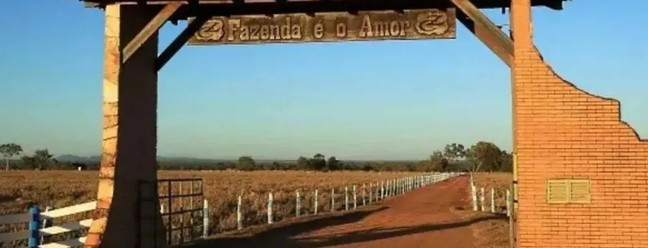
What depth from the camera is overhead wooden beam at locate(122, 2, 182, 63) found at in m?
12.6

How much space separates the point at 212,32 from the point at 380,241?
26.5ft

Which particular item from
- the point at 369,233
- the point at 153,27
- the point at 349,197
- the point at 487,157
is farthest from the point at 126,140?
the point at 487,157

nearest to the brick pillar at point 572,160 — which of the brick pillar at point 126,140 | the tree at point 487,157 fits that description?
the brick pillar at point 126,140

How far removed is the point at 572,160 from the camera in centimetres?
1116

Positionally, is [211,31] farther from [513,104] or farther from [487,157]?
[487,157]

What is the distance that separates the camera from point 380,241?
20.0 metres

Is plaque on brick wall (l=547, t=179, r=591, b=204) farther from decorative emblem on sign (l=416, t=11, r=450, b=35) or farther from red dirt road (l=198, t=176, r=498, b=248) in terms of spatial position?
red dirt road (l=198, t=176, r=498, b=248)

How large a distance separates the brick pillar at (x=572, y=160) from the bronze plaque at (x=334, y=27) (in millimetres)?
2134

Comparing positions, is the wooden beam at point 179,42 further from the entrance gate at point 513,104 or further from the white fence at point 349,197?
the white fence at point 349,197

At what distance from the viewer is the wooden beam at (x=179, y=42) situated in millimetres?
14023

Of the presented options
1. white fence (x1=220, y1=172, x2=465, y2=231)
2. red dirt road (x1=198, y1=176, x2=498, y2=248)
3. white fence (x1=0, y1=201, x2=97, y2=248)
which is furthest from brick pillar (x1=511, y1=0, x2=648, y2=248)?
white fence (x1=220, y1=172, x2=465, y2=231)

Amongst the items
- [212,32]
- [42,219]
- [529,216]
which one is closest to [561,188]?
[529,216]

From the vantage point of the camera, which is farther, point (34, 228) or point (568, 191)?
point (34, 228)

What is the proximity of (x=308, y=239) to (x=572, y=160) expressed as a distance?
10282 millimetres
